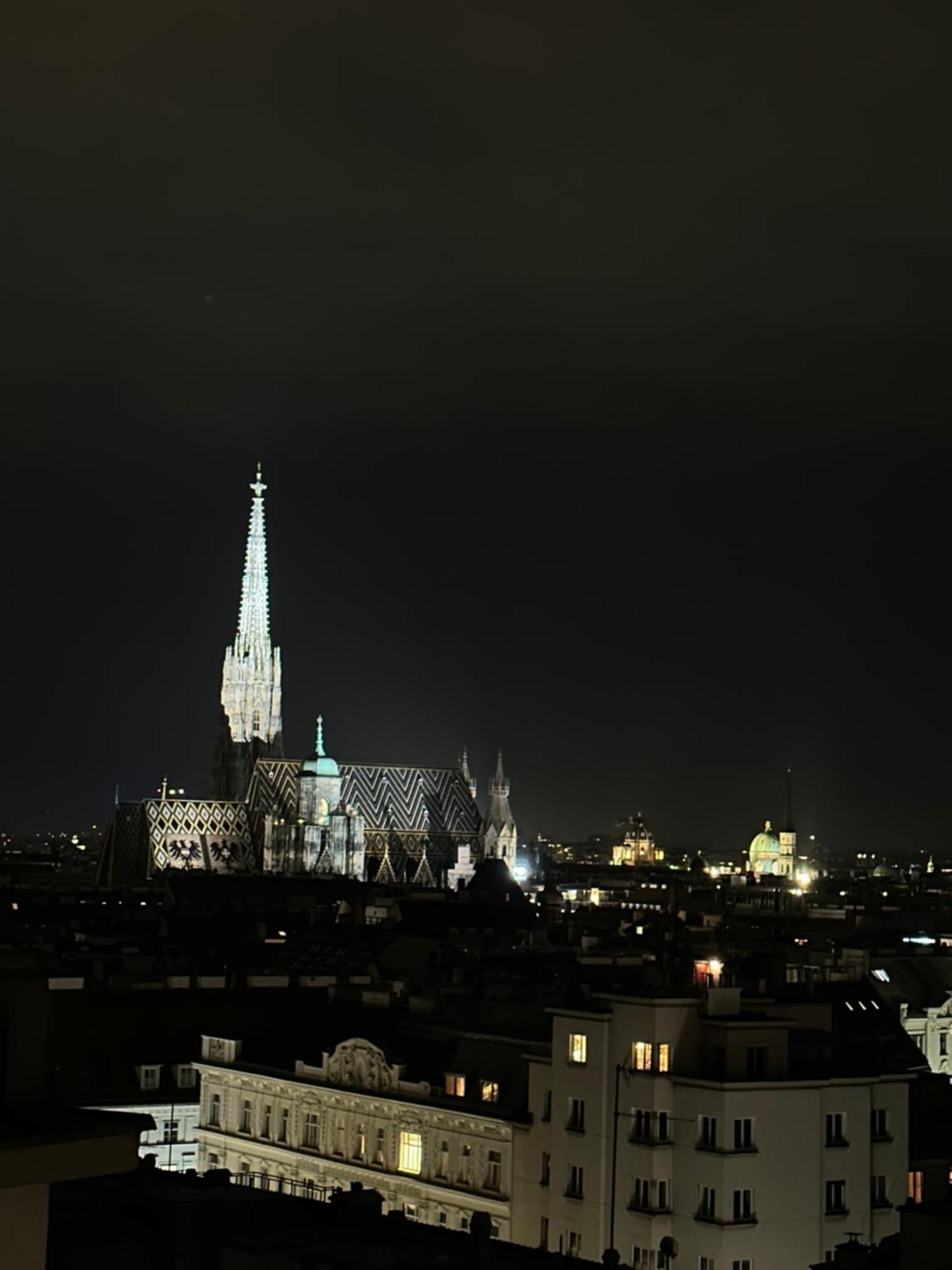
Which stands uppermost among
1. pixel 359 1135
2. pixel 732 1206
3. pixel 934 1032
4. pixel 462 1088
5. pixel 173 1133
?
pixel 934 1032

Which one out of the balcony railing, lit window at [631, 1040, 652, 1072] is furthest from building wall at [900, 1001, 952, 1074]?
lit window at [631, 1040, 652, 1072]

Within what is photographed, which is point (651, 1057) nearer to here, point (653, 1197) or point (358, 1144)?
point (653, 1197)

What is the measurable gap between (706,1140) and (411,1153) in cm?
1186

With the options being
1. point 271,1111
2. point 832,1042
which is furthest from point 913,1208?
point 271,1111

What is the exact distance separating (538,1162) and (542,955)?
4738 cm

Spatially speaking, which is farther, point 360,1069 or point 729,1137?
point 360,1069

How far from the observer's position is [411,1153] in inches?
2164

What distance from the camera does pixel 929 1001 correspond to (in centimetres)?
7944

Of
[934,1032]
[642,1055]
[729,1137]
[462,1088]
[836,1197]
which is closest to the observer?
[729,1137]

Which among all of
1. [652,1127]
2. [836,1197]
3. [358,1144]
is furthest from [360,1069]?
[836,1197]

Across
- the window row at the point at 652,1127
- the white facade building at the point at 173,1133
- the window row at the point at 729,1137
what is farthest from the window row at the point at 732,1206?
the white facade building at the point at 173,1133

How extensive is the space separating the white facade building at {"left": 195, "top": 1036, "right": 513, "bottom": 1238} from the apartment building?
2007 mm

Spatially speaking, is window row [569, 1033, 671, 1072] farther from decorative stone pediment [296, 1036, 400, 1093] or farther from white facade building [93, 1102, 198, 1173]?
white facade building [93, 1102, 198, 1173]

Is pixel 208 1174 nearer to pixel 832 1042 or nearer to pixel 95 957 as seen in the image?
pixel 832 1042
